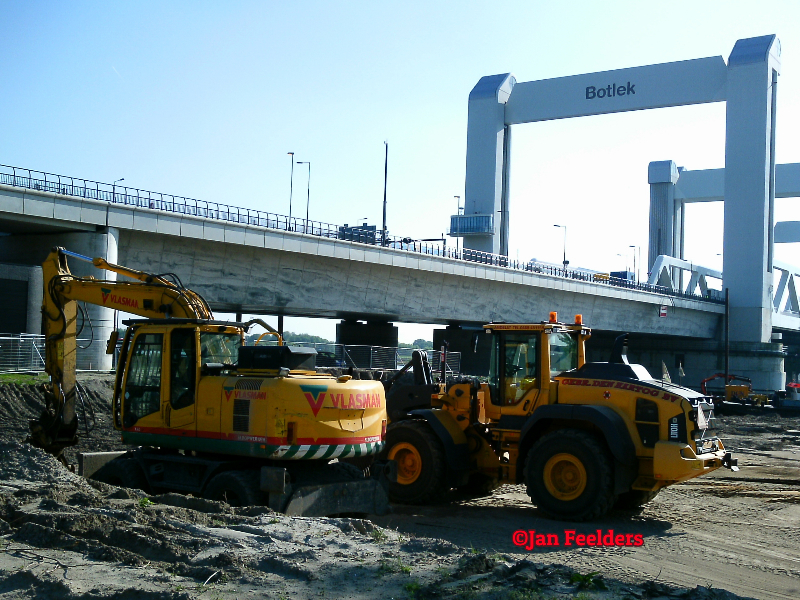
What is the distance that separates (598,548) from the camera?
9.66 m

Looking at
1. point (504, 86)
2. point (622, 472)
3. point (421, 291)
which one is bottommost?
point (622, 472)

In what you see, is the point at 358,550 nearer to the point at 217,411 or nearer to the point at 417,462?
the point at 217,411

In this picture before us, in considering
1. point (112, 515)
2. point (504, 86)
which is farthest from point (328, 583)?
point (504, 86)

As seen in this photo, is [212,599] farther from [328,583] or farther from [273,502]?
[273,502]

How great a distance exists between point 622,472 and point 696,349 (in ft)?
192

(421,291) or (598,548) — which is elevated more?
(421,291)

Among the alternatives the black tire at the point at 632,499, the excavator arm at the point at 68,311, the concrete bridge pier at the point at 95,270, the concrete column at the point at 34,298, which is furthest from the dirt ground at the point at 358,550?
the concrete column at the point at 34,298

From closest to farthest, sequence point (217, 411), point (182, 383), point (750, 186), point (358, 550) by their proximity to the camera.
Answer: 1. point (358, 550)
2. point (217, 411)
3. point (182, 383)
4. point (750, 186)

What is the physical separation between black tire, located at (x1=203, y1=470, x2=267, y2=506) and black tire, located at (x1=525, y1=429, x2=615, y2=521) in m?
3.92

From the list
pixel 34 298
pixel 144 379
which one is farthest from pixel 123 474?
pixel 34 298

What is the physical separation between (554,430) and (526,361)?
115cm

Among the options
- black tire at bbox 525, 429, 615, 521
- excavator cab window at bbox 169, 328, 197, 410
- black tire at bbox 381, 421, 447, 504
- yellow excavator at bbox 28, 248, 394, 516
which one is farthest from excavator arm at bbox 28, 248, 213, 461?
black tire at bbox 525, 429, 615, 521

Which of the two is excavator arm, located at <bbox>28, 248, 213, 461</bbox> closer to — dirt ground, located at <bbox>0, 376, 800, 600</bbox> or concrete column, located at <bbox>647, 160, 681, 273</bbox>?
dirt ground, located at <bbox>0, 376, 800, 600</bbox>

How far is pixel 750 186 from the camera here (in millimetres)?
63000
